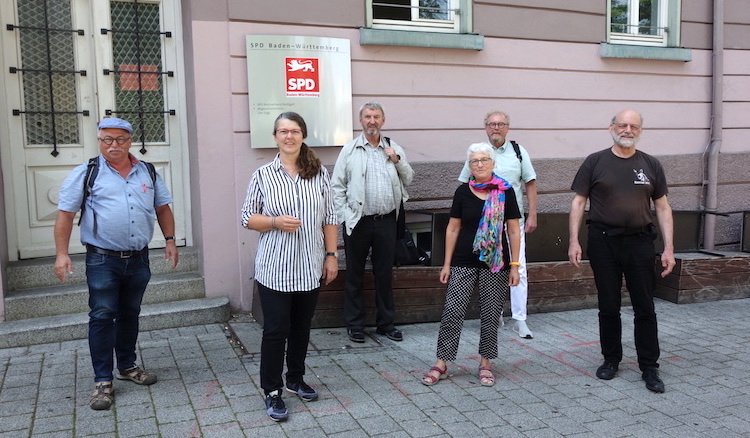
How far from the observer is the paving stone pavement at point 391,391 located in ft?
12.3

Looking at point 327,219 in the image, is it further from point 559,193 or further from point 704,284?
point 704,284

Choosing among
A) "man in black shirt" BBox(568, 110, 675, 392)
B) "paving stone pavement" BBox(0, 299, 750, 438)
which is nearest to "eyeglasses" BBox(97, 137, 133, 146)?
"paving stone pavement" BBox(0, 299, 750, 438)

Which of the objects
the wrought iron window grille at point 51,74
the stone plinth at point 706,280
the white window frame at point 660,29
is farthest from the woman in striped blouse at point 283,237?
the white window frame at point 660,29

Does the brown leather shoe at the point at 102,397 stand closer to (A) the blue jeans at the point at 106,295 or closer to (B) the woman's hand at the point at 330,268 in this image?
(A) the blue jeans at the point at 106,295

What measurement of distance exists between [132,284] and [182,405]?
847mm

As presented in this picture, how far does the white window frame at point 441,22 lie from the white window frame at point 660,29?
6.44 feet

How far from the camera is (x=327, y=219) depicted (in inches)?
159

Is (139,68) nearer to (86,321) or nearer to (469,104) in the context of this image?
(86,321)

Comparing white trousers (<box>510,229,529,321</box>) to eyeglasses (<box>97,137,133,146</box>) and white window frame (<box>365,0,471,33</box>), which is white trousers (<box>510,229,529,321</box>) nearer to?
white window frame (<box>365,0,471,33</box>)

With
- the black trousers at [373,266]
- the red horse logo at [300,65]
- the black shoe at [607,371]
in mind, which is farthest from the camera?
the red horse logo at [300,65]

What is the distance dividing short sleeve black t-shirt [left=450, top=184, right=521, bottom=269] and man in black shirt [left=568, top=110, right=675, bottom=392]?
21.3 inches

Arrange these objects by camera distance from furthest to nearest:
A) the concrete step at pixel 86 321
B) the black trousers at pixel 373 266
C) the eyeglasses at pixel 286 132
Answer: the black trousers at pixel 373 266 < the concrete step at pixel 86 321 < the eyeglasses at pixel 286 132

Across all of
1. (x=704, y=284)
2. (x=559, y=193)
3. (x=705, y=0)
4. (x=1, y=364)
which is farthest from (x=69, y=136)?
(x=705, y=0)

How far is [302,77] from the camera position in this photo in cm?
600
